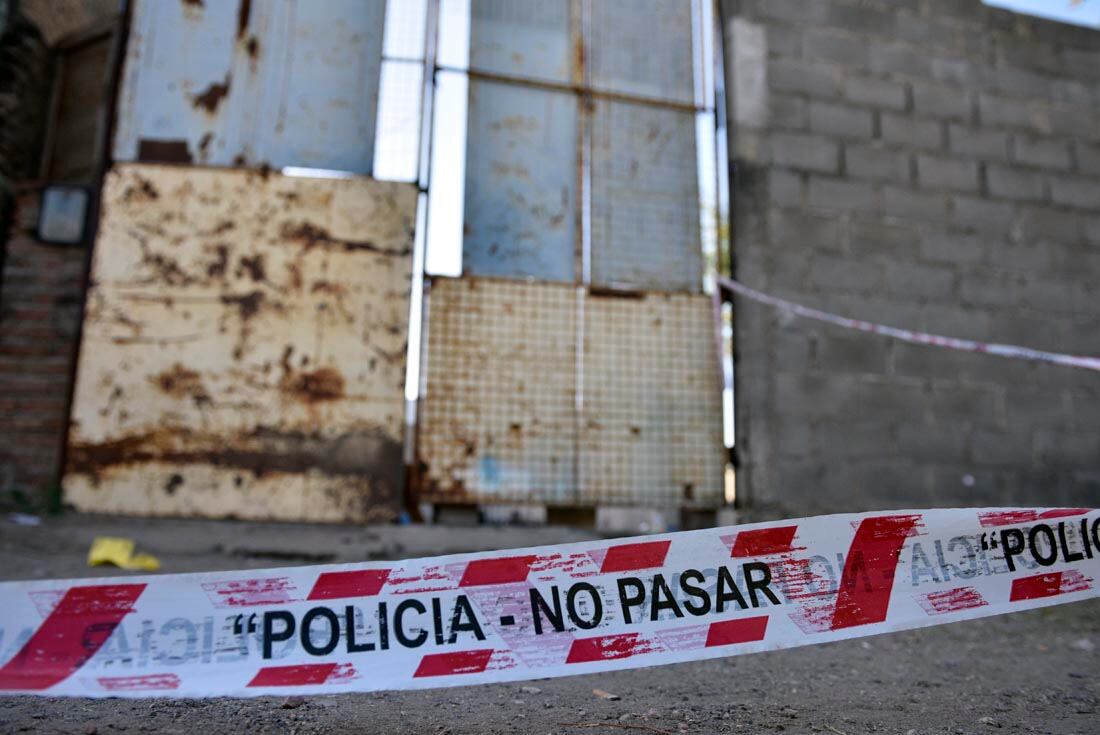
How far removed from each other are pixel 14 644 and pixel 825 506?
3.95m

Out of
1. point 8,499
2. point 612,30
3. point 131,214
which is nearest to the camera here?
point 8,499

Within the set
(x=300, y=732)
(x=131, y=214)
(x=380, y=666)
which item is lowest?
(x=300, y=732)

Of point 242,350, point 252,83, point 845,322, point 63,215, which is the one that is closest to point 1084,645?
point 845,322

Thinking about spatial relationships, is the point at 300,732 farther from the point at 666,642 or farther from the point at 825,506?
the point at 825,506

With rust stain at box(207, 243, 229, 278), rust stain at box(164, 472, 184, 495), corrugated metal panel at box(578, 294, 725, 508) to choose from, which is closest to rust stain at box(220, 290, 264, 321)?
rust stain at box(207, 243, 229, 278)

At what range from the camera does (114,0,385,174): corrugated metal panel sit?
462 centimetres

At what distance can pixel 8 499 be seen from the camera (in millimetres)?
4191

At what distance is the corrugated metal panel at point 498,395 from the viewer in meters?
4.45

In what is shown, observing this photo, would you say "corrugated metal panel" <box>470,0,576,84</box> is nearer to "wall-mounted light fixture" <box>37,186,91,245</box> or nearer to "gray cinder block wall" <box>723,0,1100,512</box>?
"gray cinder block wall" <box>723,0,1100,512</box>

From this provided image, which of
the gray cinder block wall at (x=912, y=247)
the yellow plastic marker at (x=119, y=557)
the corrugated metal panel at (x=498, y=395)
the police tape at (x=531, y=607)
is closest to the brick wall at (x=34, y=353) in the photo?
the yellow plastic marker at (x=119, y=557)

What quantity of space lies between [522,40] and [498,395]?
2.24 meters

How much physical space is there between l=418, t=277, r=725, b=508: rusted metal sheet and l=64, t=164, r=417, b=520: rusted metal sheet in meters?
0.27

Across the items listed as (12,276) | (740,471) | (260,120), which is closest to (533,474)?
(740,471)

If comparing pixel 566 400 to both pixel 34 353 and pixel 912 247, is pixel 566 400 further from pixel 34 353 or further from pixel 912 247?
pixel 34 353
